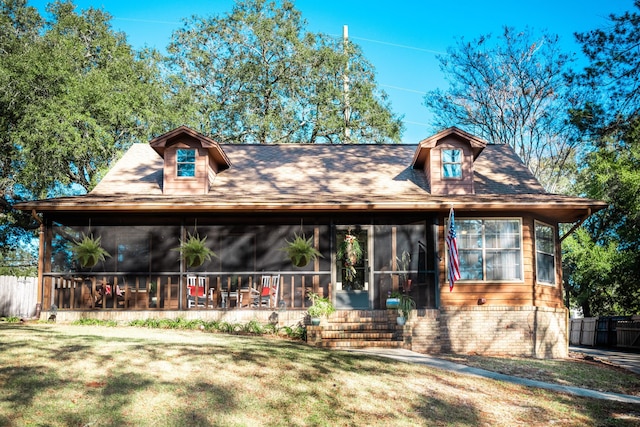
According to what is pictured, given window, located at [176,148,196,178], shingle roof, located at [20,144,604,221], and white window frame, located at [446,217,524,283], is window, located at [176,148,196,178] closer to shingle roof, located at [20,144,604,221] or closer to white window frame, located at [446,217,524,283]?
shingle roof, located at [20,144,604,221]

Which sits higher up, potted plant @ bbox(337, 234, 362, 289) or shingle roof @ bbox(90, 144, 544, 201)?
shingle roof @ bbox(90, 144, 544, 201)

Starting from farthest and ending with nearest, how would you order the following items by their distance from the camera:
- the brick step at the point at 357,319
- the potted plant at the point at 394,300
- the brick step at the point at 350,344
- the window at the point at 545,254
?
the window at the point at 545,254, the potted plant at the point at 394,300, the brick step at the point at 357,319, the brick step at the point at 350,344

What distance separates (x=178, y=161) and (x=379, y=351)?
7.67 m

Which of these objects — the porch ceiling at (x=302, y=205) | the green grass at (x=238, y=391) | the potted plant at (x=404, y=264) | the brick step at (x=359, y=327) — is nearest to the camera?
the green grass at (x=238, y=391)

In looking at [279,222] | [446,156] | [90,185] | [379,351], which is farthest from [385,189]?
[90,185]

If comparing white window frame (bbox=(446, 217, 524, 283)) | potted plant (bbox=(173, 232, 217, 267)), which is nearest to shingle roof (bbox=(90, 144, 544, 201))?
white window frame (bbox=(446, 217, 524, 283))

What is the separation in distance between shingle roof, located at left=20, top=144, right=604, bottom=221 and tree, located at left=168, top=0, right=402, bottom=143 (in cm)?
987

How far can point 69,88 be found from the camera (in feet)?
80.3

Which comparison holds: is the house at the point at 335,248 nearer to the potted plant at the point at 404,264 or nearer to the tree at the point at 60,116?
the potted plant at the point at 404,264

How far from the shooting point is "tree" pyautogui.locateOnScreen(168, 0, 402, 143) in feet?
99.1

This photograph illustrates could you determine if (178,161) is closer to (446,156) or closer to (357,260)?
(357,260)

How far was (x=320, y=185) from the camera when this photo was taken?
57.5 ft

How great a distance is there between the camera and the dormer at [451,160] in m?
16.8

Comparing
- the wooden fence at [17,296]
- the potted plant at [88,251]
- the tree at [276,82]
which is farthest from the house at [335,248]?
the tree at [276,82]
